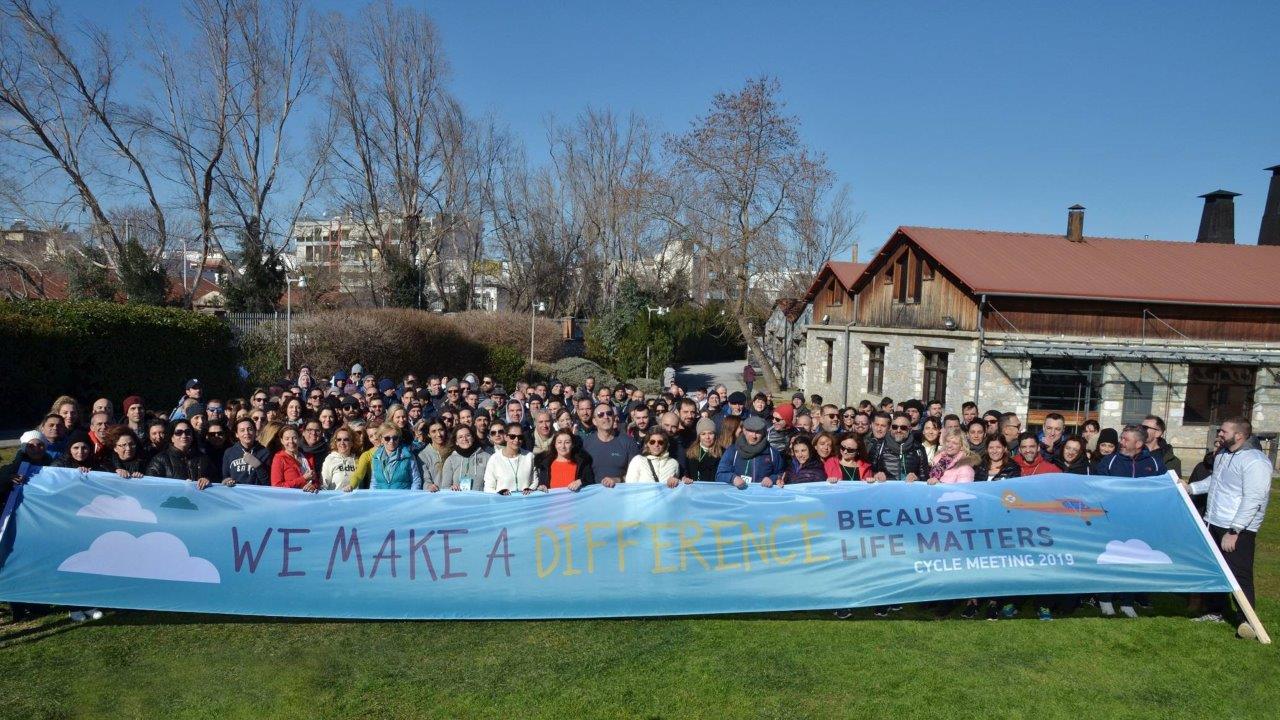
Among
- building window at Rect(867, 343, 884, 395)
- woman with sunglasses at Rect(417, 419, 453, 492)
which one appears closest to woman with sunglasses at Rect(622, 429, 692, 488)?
woman with sunglasses at Rect(417, 419, 453, 492)

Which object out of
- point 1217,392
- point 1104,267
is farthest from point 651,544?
point 1217,392

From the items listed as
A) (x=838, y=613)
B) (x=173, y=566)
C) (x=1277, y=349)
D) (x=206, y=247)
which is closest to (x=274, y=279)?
(x=206, y=247)

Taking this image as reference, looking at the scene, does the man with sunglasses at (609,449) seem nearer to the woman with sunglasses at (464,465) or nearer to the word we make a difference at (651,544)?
the word we make a difference at (651,544)

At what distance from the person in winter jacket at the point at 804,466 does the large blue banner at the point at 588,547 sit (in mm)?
249

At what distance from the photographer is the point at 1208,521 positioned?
20.1 ft

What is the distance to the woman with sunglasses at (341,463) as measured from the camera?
20.1ft

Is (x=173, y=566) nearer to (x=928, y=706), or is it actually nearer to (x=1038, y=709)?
(x=928, y=706)

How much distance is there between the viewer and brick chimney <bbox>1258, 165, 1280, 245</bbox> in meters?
30.7

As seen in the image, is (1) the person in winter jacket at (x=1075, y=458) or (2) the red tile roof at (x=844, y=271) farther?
(2) the red tile roof at (x=844, y=271)

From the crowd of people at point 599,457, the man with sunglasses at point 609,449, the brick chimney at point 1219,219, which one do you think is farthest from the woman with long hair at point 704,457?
the brick chimney at point 1219,219

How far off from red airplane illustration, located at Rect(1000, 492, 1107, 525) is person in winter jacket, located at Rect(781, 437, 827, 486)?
139cm

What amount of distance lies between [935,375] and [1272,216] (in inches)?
792

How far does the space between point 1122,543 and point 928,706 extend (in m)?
2.33

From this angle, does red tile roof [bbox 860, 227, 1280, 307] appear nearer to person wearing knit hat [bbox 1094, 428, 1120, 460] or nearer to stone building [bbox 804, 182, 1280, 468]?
stone building [bbox 804, 182, 1280, 468]
